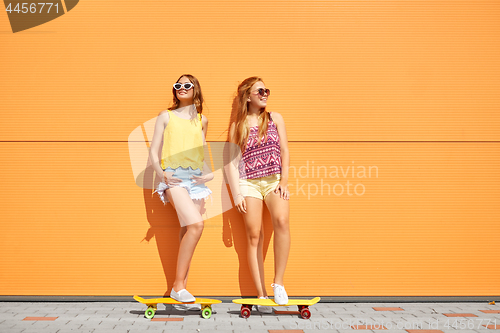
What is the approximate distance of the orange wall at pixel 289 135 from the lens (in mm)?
3623

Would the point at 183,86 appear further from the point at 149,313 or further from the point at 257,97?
the point at 149,313

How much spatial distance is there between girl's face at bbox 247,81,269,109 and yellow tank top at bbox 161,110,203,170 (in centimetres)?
60

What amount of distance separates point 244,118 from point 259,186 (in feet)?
2.15

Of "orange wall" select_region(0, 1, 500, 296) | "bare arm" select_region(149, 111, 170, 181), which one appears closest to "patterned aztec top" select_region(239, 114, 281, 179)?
"orange wall" select_region(0, 1, 500, 296)

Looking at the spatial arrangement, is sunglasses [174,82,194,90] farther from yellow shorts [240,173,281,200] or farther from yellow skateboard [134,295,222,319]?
yellow skateboard [134,295,222,319]

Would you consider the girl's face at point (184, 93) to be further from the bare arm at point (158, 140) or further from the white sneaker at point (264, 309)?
the white sneaker at point (264, 309)

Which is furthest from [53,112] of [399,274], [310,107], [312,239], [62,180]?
[399,274]

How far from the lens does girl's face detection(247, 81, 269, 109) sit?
341 centimetres

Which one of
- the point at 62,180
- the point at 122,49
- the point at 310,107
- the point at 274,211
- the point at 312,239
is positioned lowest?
the point at 312,239

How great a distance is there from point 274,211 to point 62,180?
84.7 inches

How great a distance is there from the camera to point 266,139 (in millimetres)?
3350

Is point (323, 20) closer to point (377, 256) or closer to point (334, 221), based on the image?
point (334, 221)

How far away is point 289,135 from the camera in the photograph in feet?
12.2

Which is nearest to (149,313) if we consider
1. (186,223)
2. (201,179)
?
(186,223)
